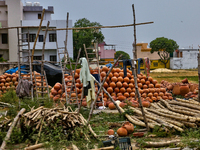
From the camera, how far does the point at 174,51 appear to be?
51094mm

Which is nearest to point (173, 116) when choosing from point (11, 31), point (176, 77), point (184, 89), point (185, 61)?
point (184, 89)

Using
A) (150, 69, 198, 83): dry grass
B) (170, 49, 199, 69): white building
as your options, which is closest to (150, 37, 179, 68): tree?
(170, 49, 199, 69): white building

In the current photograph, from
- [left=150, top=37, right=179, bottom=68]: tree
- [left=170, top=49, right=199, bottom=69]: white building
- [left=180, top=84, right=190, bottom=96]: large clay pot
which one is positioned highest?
[left=150, top=37, right=179, bottom=68]: tree

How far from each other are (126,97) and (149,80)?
1.69 m

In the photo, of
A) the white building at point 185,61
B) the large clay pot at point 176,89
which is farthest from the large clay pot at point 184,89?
the white building at point 185,61

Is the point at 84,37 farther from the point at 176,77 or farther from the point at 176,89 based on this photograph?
the point at 176,89

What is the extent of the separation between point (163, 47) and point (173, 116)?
40.2 meters

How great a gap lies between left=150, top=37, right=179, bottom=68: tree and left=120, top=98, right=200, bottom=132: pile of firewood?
37620 mm

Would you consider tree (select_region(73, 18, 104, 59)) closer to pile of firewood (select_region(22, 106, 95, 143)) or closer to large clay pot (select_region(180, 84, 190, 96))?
large clay pot (select_region(180, 84, 190, 96))

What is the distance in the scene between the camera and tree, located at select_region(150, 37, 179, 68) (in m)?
46.2

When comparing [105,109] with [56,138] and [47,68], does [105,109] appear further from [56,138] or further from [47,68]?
[47,68]

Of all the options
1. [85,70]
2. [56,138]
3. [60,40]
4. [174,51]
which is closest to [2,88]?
[85,70]

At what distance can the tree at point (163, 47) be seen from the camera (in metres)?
46.2

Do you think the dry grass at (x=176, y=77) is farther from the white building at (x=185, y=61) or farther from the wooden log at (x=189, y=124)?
the white building at (x=185, y=61)
